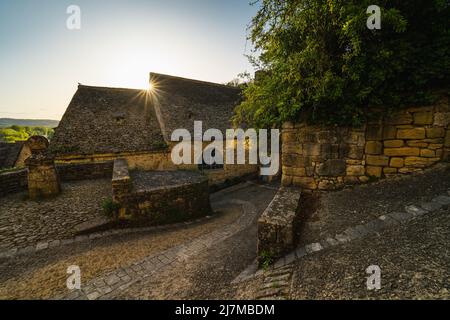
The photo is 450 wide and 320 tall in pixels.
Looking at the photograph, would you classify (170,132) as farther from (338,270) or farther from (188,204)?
(338,270)

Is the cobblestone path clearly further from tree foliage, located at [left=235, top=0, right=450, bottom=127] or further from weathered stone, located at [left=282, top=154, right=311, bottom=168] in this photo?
tree foliage, located at [left=235, top=0, right=450, bottom=127]

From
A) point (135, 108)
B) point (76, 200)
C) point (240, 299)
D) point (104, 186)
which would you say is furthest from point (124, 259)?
point (135, 108)

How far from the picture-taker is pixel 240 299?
291cm

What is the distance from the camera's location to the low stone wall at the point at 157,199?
6527mm

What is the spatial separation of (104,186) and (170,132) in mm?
5288

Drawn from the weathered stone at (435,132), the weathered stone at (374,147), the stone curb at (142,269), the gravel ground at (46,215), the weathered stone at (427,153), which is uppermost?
the weathered stone at (435,132)

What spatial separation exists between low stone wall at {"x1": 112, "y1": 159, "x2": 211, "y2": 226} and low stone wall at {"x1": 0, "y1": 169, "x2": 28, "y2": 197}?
4.08m

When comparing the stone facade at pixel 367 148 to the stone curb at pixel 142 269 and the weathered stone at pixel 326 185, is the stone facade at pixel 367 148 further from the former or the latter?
the stone curb at pixel 142 269

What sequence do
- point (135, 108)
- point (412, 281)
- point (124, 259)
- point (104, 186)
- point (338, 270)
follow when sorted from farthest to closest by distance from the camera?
point (135, 108), point (104, 186), point (124, 259), point (338, 270), point (412, 281)

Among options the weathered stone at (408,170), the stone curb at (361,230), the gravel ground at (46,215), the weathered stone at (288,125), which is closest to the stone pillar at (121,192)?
the gravel ground at (46,215)

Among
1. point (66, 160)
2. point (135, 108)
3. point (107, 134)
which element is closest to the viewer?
point (66, 160)

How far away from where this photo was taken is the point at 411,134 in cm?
424

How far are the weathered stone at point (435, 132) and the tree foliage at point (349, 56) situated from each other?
2.04 ft

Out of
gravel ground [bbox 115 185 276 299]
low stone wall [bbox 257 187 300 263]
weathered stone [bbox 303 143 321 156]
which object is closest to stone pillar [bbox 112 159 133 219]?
gravel ground [bbox 115 185 276 299]
